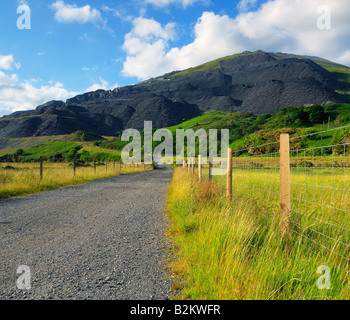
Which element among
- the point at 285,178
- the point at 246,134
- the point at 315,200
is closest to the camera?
the point at 285,178

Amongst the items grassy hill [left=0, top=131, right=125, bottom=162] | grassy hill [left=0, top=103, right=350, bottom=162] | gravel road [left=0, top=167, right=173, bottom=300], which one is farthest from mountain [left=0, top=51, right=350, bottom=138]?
gravel road [left=0, top=167, right=173, bottom=300]

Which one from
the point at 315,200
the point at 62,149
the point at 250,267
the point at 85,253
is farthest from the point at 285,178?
the point at 62,149

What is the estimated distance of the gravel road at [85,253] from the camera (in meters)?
2.98

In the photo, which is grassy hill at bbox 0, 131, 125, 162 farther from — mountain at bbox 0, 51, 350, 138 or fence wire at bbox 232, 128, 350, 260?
fence wire at bbox 232, 128, 350, 260

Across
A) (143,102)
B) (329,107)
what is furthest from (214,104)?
(329,107)

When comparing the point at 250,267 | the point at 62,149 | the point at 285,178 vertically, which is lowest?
the point at 250,267

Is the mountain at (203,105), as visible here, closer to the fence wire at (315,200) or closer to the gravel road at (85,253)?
the fence wire at (315,200)

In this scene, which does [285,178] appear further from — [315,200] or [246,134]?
[246,134]

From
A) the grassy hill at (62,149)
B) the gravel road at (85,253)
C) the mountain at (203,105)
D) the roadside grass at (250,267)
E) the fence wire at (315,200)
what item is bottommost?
the gravel road at (85,253)

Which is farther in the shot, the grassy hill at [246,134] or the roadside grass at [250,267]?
the grassy hill at [246,134]

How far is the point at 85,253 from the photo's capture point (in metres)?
4.25

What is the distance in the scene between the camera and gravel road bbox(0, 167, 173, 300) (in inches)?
117

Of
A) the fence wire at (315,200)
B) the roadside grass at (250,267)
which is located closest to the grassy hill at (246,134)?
the fence wire at (315,200)
